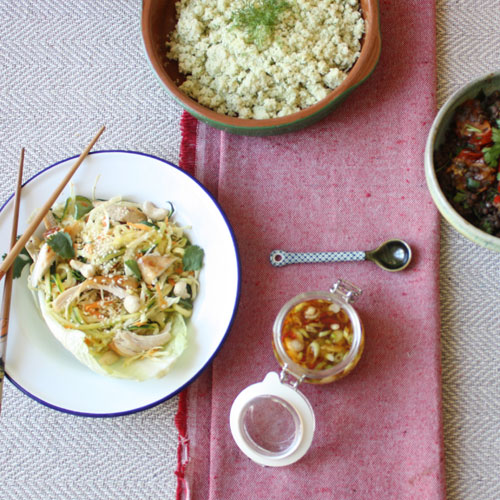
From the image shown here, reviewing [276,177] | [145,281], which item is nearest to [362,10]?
[276,177]

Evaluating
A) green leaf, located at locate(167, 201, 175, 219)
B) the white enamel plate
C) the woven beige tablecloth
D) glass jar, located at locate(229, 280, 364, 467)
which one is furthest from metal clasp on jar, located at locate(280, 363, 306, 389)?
green leaf, located at locate(167, 201, 175, 219)

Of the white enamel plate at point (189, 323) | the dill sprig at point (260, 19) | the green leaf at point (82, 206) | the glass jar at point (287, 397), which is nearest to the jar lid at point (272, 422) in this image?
the glass jar at point (287, 397)

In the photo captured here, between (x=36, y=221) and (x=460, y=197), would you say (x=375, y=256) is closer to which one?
(x=460, y=197)

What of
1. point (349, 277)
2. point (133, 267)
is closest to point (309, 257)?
point (349, 277)

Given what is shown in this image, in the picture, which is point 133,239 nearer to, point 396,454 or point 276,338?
point 276,338

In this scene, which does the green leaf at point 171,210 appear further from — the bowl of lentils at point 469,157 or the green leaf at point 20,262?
the bowl of lentils at point 469,157

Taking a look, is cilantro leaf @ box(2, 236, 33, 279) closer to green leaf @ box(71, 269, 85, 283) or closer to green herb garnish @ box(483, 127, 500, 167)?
green leaf @ box(71, 269, 85, 283)
